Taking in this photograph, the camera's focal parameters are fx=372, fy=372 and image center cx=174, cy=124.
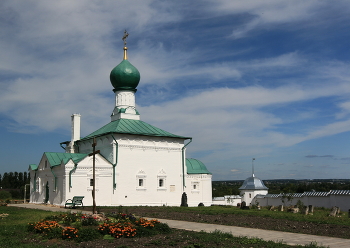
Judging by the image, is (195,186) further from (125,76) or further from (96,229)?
(96,229)

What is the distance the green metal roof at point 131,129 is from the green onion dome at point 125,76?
2.77 m

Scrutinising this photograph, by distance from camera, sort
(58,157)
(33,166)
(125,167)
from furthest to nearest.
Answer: (33,166) → (58,157) → (125,167)

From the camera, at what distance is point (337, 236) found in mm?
8984

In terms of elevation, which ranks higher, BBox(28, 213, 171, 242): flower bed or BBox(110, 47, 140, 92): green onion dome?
BBox(110, 47, 140, 92): green onion dome

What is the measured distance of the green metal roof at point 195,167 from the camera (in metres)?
28.7

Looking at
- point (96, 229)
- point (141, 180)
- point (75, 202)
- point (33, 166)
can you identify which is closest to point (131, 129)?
point (141, 180)

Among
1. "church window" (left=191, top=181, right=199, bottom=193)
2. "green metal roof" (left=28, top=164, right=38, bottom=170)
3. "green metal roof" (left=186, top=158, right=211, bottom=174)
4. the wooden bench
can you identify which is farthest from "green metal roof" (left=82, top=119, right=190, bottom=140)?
the wooden bench

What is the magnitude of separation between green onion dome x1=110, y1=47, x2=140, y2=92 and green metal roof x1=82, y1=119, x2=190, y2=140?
109 inches

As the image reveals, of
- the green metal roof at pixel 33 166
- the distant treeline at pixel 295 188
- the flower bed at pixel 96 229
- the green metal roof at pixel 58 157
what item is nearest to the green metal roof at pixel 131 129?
the green metal roof at pixel 58 157

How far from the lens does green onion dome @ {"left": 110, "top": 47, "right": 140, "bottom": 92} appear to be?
27812 mm

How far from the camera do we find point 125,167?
24.7m

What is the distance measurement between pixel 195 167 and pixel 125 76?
882 centimetres

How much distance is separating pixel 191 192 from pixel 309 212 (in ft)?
41.6

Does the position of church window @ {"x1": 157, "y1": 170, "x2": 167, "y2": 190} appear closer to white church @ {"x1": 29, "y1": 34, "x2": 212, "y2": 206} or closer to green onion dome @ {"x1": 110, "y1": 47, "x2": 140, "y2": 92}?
white church @ {"x1": 29, "y1": 34, "x2": 212, "y2": 206}
